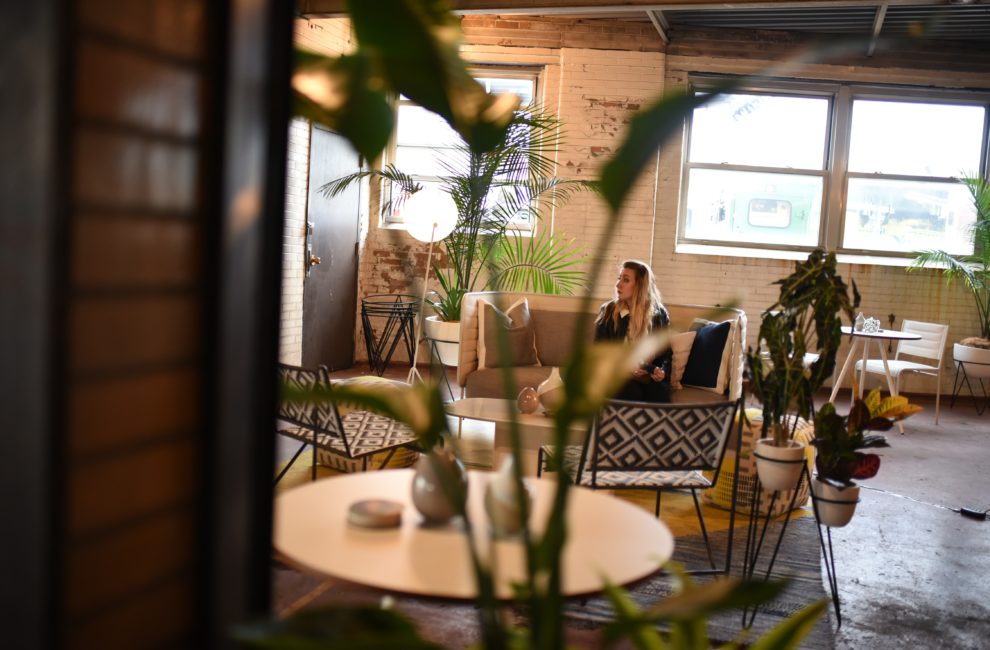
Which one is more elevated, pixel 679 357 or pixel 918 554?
pixel 679 357

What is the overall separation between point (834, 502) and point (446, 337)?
12.2 feet

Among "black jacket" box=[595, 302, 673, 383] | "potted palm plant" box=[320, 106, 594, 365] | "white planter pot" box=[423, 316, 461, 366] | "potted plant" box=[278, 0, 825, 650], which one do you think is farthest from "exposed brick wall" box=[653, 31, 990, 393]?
"potted plant" box=[278, 0, 825, 650]

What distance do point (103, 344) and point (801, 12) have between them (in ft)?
24.9

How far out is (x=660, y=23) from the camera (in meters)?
7.59

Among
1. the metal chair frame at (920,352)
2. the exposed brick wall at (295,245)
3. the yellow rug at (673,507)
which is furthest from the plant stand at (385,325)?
the metal chair frame at (920,352)

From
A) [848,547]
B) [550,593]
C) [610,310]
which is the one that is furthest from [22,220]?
[610,310]

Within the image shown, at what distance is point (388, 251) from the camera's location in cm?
834

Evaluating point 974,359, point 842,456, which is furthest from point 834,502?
point 974,359

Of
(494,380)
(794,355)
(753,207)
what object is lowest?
(494,380)

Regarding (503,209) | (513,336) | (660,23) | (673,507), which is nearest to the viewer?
(673,507)

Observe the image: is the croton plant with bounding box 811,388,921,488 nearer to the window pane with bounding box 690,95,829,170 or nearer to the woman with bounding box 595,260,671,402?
the woman with bounding box 595,260,671,402

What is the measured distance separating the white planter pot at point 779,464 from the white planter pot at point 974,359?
16.9 feet

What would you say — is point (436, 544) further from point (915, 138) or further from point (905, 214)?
point (915, 138)

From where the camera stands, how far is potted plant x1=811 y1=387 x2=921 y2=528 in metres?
2.89
